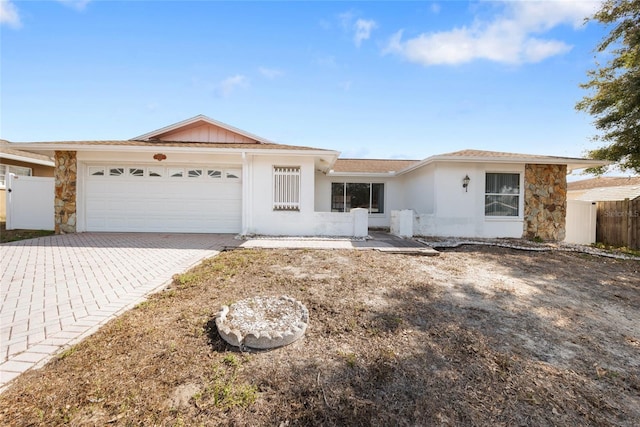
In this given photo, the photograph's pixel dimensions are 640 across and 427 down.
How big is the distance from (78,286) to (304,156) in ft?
22.7

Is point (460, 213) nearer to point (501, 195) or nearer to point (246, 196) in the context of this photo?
point (501, 195)

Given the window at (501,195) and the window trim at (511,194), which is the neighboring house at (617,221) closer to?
the window trim at (511,194)

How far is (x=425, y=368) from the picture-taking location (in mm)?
2469

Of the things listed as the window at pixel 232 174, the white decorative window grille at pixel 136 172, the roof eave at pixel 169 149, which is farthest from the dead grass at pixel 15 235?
the window at pixel 232 174

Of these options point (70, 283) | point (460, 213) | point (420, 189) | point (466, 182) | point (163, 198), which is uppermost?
point (466, 182)

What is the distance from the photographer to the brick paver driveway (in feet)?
9.18

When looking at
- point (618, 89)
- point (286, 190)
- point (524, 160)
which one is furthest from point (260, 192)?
point (618, 89)

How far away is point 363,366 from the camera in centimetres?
247

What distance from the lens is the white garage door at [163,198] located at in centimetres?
1009

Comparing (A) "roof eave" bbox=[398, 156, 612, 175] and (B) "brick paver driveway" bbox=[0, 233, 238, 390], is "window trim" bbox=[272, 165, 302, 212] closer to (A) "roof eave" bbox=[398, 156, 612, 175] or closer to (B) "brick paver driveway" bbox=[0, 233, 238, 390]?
(B) "brick paver driveway" bbox=[0, 233, 238, 390]

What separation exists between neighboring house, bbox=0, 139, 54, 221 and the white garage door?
289 inches

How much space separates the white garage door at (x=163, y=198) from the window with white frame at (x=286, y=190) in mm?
1426

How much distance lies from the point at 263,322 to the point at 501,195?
10.6 meters

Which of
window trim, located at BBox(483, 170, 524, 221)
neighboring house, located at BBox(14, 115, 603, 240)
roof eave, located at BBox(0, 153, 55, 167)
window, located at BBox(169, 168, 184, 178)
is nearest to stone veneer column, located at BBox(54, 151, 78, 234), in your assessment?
neighboring house, located at BBox(14, 115, 603, 240)
